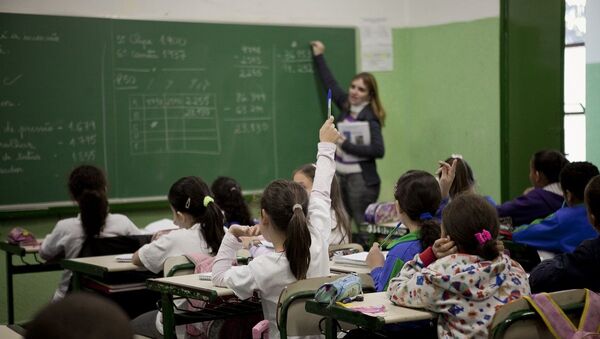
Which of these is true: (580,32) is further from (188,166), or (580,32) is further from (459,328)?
(459,328)

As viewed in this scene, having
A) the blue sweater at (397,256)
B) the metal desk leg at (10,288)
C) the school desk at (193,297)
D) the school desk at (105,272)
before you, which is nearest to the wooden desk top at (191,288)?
the school desk at (193,297)

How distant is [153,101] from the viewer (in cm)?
644

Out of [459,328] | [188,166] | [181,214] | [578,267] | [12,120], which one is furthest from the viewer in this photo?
[188,166]

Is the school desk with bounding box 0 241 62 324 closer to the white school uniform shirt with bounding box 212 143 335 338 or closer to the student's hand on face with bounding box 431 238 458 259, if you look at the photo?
the white school uniform shirt with bounding box 212 143 335 338

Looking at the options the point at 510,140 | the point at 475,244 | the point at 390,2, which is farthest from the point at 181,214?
the point at 390,2

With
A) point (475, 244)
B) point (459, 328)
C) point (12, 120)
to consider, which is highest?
point (12, 120)

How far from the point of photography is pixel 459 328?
283 centimetres

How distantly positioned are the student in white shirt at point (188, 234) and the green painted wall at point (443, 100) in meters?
3.38

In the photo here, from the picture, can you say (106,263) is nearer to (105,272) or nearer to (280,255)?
(105,272)

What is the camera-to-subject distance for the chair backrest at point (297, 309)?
3088 mm

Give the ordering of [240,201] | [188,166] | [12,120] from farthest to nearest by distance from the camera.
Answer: [188,166] < [12,120] < [240,201]

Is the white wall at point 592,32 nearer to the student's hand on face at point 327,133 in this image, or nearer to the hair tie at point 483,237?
the student's hand on face at point 327,133

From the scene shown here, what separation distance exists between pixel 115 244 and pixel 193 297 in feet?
5.23

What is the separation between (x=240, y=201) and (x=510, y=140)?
2.83m
